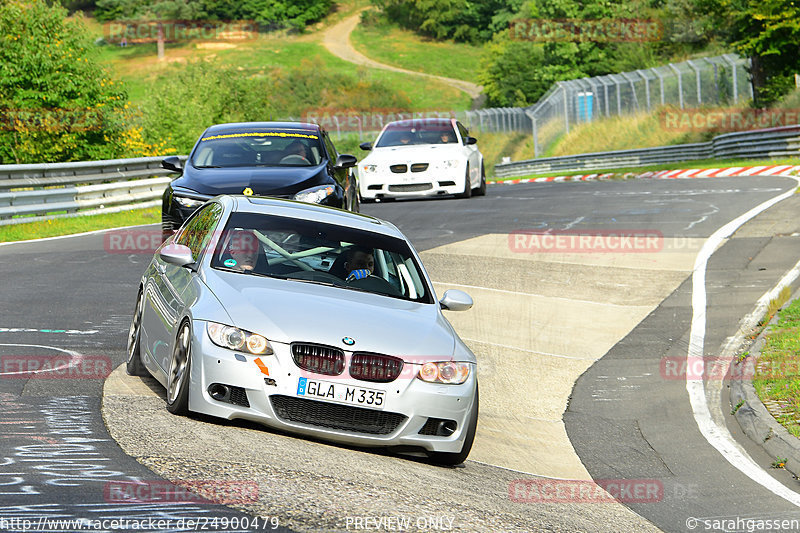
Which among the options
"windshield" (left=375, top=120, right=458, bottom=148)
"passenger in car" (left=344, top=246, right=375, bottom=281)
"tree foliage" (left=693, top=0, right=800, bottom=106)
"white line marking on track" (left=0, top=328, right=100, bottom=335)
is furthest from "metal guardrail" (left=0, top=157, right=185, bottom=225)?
"tree foliage" (left=693, top=0, right=800, bottom=106)

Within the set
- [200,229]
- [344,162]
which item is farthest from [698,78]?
Answer: [200,229]

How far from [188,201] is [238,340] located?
7.05m

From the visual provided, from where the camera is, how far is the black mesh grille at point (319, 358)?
23.2 ft

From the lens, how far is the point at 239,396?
279 inches

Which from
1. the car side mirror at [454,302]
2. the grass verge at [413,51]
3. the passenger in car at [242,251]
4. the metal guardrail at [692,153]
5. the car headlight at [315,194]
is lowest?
the grass verge at [413,51]

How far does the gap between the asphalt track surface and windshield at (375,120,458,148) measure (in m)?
5.48

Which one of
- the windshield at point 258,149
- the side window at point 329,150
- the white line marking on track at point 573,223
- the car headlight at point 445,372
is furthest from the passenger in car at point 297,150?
the car headlight at point 445,372

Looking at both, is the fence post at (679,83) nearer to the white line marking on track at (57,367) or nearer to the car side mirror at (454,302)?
the car side mirror at (454,302)

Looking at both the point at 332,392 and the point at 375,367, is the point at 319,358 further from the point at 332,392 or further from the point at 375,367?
the point at 375,367

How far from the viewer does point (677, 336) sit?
12.8 m

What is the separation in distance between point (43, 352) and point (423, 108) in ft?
345

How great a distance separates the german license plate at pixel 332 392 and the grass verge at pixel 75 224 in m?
13.6

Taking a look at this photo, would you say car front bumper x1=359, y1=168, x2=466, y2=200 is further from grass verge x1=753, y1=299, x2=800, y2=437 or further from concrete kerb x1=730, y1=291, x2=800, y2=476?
concrete kerb x1=730, y1=291, x2=800, y2=476

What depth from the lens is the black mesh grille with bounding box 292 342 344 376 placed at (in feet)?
23.2
